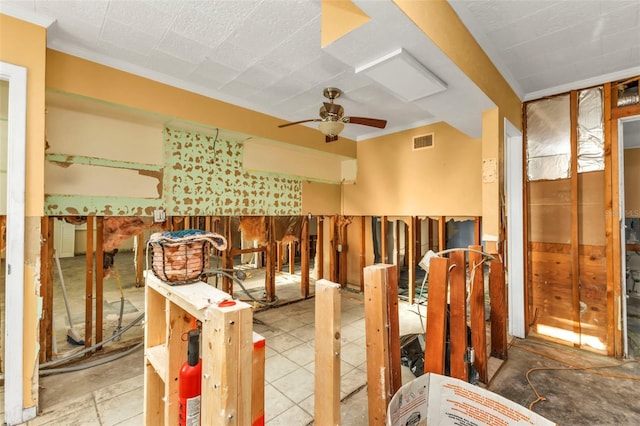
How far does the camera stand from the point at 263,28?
83.7 inches

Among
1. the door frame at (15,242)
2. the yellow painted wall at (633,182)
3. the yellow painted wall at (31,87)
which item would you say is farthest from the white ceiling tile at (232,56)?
the yellow painted wall at (633,182)

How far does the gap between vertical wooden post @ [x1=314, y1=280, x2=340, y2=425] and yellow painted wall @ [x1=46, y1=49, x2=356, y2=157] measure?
2.64 meters

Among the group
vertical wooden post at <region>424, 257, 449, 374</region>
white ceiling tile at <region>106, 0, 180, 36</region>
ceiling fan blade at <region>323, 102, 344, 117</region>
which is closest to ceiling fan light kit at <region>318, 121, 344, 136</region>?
ceiling fan blade at <region>323, 102, 344, 117</region>

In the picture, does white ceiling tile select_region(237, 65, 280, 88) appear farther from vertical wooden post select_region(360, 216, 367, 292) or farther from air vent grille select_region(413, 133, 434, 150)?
vertical wooden post select_region(360, 216, 367, 292)

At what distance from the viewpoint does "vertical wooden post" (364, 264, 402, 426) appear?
1.47 metres

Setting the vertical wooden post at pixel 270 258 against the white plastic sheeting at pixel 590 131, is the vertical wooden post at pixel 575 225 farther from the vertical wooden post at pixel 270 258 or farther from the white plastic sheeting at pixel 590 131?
the vertical wooden post at pixel 270 258

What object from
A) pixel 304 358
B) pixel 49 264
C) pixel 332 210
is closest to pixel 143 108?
pixel 49 264

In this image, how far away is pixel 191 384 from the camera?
0.99 meters

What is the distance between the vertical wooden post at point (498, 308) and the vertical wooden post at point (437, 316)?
1.00 m

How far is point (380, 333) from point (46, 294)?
2940 mm

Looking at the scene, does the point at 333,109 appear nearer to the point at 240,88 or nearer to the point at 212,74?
the point at 240,88

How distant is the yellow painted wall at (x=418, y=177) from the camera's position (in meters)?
3.78

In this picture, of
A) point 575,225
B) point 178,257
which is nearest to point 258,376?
point 178,257

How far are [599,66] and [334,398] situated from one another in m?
3.59
